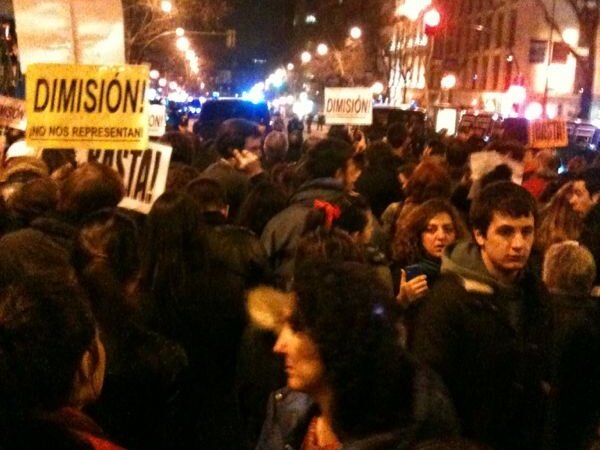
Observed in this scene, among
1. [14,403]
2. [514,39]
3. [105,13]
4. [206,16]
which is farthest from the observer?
[514,39]

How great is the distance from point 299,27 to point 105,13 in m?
132

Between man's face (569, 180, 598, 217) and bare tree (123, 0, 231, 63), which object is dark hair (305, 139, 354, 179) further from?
bare tree (123, 0, 231, 63)

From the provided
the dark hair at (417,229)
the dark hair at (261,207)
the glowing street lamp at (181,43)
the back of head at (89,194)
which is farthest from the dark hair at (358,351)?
the glowing street lamp at (181,43)

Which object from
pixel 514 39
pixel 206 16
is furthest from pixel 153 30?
pixel 514 39

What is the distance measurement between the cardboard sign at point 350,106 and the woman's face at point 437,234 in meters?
9.11

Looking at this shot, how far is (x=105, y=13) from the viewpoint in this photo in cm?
773

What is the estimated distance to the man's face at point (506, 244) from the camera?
4129mm

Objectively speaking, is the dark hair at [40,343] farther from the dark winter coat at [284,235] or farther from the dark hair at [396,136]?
the dark hair at [396,136]

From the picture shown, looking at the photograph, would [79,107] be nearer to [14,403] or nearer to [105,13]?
[105,13]

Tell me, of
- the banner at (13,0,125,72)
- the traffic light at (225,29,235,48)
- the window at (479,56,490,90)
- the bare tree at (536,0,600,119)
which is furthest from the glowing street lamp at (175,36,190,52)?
the banner at (13,0,125,72)

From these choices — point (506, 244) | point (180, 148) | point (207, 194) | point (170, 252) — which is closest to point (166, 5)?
point (180, 148)

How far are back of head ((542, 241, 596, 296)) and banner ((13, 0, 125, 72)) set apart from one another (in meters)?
3.90

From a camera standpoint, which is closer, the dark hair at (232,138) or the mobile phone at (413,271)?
→ the mobile phone at (413,271)

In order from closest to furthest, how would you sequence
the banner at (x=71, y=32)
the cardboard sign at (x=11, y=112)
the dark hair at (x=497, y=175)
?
1. the banner at (x=71, y=32)
2. the dark hair at (x=497, y=175)
3. the cardboard sign at (x=11, y=112)
